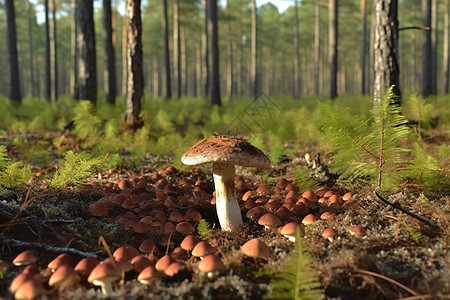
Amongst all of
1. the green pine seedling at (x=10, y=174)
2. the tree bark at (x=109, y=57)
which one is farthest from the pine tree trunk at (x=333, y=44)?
the green pine seedling at (x=10, y=174)

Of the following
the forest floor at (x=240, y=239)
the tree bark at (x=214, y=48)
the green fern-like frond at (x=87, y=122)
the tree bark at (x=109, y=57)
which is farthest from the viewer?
the tree bark at (x=214, y=48)

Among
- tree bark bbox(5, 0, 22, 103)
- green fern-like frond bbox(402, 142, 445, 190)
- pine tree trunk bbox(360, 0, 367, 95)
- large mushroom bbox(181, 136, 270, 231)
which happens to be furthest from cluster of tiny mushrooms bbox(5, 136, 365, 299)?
pine tree trunk bbox(360, 0, 367, 95)

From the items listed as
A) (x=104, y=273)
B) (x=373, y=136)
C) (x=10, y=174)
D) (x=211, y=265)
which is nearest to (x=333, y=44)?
(x=373, y=136)

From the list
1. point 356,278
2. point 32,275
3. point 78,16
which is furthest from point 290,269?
point 78,16

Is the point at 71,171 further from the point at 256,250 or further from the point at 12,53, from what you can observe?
the point at 12,53

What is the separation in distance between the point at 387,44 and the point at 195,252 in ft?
17.7

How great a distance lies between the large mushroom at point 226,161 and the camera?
2893 millimetres

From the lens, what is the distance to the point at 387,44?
5.94m

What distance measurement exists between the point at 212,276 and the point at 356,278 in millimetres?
964

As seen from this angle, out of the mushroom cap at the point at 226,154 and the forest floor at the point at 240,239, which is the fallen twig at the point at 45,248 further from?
the mushroom cap at the point at 226,154

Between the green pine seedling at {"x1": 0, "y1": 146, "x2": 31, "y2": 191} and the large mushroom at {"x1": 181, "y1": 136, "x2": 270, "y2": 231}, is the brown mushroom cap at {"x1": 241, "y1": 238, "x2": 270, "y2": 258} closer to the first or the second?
the large mushroom at {"x1": 181, "y1": 136, "x2": 270, "y2": 231}

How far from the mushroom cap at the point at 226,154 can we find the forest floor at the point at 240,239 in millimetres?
668

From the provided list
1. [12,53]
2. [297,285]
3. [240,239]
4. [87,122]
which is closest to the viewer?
[297,285]

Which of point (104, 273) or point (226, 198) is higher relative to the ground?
point (226, 198)
